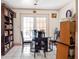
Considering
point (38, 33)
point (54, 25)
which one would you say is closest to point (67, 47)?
point (38, 33)

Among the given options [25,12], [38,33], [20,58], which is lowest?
[20,58]

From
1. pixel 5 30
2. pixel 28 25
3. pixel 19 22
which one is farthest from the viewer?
pixel 28 25

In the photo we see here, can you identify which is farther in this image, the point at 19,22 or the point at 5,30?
the point at 19,22

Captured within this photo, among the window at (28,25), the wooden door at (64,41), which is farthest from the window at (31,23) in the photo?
the wooden door at (64,41)

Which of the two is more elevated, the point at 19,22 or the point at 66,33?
the point at 19,22

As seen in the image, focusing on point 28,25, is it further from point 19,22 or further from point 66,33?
point 66,33

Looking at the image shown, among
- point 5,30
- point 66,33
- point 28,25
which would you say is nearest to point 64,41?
point 66,33

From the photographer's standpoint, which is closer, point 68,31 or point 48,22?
point 68,31

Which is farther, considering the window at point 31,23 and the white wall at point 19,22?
the window at point 31,23

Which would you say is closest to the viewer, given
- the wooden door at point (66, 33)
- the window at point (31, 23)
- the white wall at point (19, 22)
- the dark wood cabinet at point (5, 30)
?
the wooden door at point (66, 33)

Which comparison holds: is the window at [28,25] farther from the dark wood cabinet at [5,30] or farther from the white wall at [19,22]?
the dark wood cabinet at [5,30]

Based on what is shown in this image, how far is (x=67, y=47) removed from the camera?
3.33 m

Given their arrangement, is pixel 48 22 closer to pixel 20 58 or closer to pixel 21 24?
pixel 21 24

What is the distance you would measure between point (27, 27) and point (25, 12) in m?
1.05
